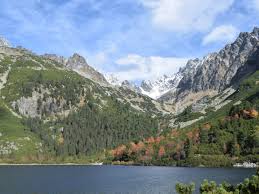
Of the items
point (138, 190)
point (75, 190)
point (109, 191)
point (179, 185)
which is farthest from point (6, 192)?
point (179, 185)

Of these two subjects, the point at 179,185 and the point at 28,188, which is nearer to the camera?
the point at 179,185

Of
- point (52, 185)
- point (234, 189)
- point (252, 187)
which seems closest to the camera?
point (252, 187)

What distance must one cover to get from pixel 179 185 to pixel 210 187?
125 inches

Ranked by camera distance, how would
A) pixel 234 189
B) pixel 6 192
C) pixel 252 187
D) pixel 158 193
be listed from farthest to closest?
pixel 6 192 < pixel 158 193 < pixel 234 189 < pixel 252 187

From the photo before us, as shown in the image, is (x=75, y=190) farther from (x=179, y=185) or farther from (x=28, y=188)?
(x=179, y=185)

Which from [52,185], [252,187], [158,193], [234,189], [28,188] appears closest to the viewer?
[252,187]

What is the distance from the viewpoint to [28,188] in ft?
474

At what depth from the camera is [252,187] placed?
43.0 meters

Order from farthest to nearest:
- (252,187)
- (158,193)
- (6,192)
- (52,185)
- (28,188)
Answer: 1. (52,185)
2. (28,188)
3. (6,192)
4. (158,193)
5. (252,187)

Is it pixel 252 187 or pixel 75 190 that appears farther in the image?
pixel 75 190

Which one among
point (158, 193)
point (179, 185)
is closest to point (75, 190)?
point (158, 193)

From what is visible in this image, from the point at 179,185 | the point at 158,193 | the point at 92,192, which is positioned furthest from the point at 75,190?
the point at 179,185

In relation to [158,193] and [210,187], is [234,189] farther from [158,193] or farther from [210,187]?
[158,193]

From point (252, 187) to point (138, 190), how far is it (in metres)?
94.5
